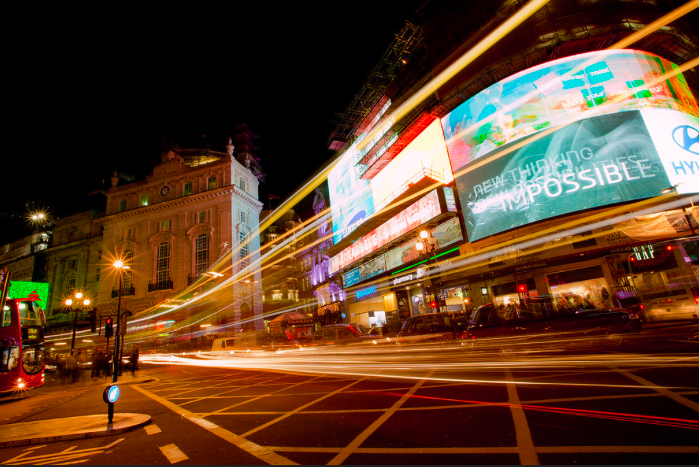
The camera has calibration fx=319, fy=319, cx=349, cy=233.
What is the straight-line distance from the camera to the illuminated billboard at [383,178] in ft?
76.7

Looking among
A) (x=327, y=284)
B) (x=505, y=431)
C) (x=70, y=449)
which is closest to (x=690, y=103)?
(x=505, y=431)

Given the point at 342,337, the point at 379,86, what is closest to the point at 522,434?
the point at 342,337

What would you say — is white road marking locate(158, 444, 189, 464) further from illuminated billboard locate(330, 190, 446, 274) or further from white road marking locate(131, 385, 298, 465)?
illuminated billboard locate(330, 190, 446, 274)

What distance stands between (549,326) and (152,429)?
421 inches

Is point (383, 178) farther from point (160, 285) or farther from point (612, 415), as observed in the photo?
point (160, 285)

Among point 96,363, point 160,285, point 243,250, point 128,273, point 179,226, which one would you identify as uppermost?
point 179,226

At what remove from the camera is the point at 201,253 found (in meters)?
41.6

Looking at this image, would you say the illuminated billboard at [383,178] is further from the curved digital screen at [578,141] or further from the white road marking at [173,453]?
the white road marking at [173,453]

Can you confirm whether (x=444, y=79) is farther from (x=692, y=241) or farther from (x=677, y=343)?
(x=677, y=343)

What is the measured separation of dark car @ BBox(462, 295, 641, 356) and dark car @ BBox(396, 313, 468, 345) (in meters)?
1.97

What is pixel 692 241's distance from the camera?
1664 cm

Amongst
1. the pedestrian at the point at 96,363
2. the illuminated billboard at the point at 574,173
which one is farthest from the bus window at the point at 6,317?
the illuminated billboard at the point at 574,173

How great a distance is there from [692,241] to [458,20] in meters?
21.3

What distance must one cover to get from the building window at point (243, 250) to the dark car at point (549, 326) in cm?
3544
